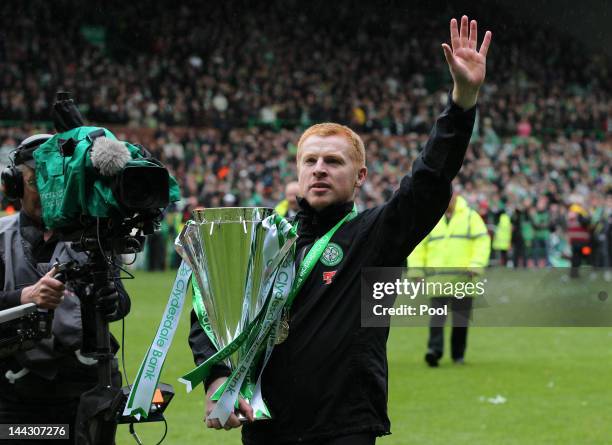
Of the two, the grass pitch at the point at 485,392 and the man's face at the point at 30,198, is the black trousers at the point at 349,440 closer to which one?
the man's face at the point at 30,198

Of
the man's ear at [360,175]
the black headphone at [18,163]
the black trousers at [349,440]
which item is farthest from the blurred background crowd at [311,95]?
the black trousers at [349,440]

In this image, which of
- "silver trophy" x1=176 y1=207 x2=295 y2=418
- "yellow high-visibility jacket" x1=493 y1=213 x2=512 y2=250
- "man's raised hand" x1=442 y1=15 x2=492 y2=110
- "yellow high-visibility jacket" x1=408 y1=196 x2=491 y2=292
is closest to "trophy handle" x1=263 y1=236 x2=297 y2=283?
"silver trophy" x1=176 y1=207 x2=295 y2=418

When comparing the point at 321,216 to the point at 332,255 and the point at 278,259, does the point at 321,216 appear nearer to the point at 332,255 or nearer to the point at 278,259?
the point at 332,255

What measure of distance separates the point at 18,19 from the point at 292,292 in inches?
1354

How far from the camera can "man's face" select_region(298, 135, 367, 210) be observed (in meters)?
3.94

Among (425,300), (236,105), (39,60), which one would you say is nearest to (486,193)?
(236,105)

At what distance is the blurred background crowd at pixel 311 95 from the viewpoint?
30266mm

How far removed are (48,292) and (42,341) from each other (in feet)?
1.47

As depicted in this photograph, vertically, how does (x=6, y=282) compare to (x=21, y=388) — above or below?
above

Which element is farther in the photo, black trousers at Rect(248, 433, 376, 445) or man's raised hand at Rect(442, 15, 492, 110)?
black trousers at Rect(248, 433, 376, 445)

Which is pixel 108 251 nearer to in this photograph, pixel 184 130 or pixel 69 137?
pixel 69 137

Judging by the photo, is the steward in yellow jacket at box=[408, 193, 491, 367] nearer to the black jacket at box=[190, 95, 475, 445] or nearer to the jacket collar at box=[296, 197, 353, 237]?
the jacket collar at box=[296, 197, 353, 237]

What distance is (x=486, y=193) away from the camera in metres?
30.8

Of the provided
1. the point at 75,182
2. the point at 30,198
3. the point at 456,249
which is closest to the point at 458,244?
the point at 456,249
